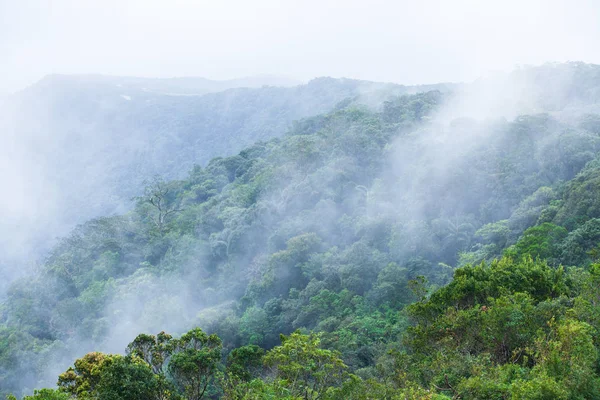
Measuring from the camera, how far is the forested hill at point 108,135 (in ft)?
270

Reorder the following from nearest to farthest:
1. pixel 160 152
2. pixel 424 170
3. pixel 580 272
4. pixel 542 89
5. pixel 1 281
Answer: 1. pixel 580 272
2. pixel 424 170
3. pixel 542 89
4. pixel 1 281
5. pixel 160 152

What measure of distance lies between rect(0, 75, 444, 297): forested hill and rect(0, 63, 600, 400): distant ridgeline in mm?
29801

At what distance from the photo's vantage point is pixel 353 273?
33.6 metres

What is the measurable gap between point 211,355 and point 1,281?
200 feet

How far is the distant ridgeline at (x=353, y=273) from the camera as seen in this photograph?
12828 mm

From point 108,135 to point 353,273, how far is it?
279 ft

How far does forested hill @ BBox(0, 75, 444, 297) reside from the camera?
82.4 metres

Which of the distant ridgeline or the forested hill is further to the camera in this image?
the forested hill

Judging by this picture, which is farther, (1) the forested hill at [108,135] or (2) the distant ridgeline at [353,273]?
(1) the forested hill at [108,135]

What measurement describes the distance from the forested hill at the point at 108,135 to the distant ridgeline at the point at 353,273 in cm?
2980

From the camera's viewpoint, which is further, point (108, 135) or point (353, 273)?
point (108, 135)

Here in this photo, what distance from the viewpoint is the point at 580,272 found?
18.2 m

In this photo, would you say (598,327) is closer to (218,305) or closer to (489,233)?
(489,233)

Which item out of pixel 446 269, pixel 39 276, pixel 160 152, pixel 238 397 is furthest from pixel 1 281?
pixel 238 397
